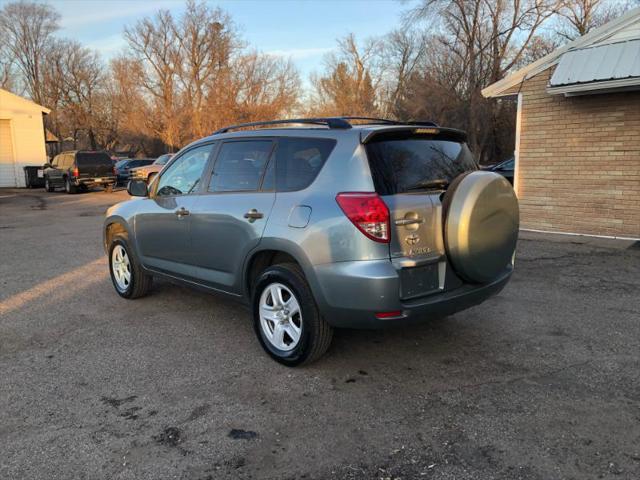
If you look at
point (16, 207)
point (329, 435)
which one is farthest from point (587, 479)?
point (16, 207)

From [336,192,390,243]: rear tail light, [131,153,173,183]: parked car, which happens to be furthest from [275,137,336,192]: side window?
[131,153,173,183]: parked car

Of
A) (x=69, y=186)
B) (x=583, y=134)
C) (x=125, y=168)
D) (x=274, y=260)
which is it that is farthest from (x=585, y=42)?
(x=125, y=168)

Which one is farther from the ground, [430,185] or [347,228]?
[430,185]

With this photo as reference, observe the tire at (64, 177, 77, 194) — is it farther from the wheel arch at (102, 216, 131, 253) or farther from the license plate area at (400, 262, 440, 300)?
the license plate area at (400, 262, 440, 300)

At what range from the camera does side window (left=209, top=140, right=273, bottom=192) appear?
422cm

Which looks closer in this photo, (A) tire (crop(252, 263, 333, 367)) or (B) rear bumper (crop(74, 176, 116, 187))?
(A) tire (crop(252, 263, 333, 367))

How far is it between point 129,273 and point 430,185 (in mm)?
3711

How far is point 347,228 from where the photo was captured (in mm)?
3408

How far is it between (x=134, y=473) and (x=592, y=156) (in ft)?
30.8

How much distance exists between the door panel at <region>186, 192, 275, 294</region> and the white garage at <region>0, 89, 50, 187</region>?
25253 millimetres

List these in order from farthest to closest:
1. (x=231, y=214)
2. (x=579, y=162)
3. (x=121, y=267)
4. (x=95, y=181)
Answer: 1. (x=95, y=181)
2. (x=579, y=162)
3. (x=121, y=267)
4. (x=231, y=214)

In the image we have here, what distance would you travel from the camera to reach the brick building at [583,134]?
8.77m

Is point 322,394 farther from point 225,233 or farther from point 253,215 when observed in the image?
point 225,233

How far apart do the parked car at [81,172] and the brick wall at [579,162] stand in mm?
18012
